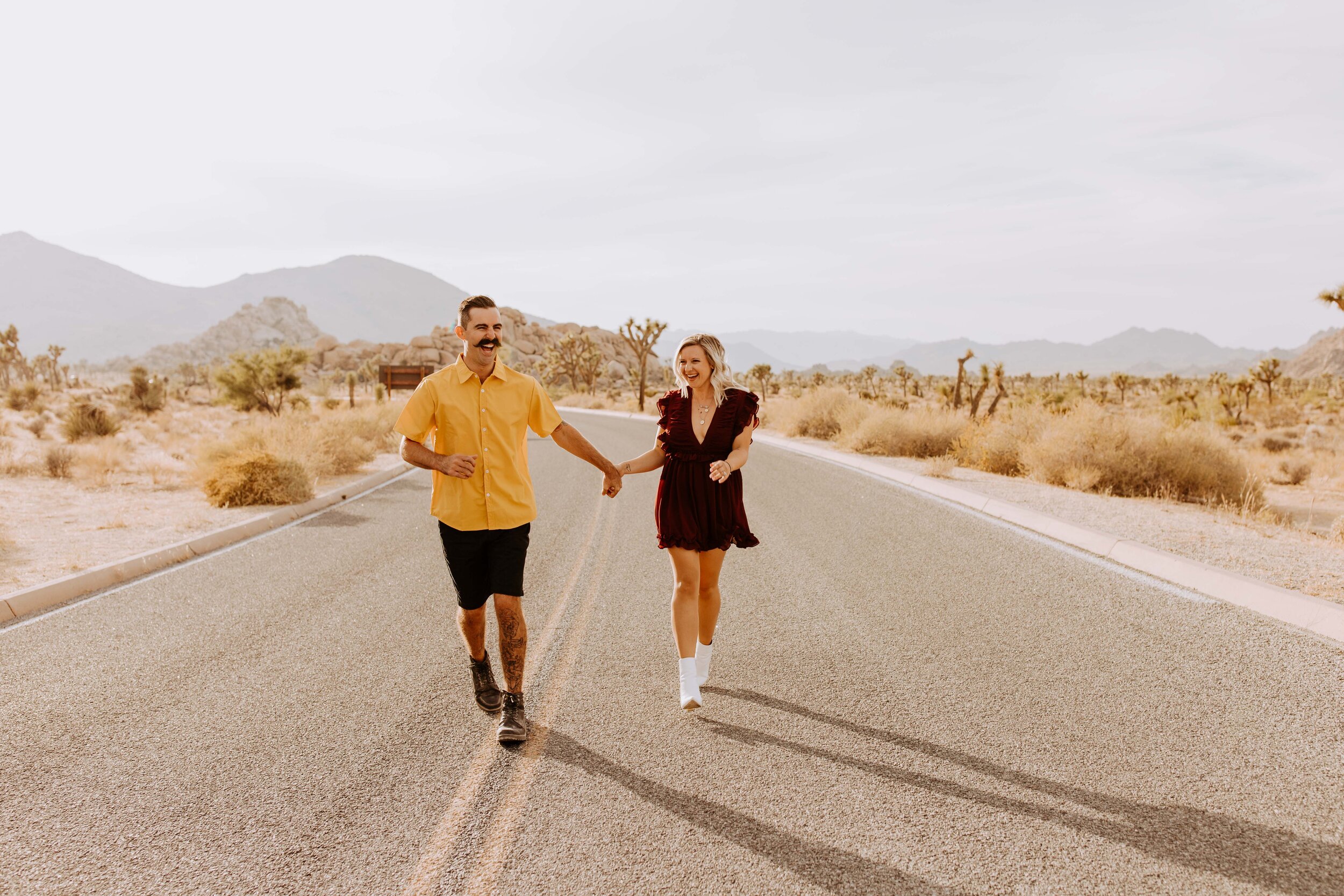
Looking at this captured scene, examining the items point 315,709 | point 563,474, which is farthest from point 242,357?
point 315,709

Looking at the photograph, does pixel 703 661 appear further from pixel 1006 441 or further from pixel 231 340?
pixel 231 340

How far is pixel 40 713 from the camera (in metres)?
4.12

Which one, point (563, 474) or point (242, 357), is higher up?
point (242, 357)

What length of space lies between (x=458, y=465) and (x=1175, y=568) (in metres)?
6.28

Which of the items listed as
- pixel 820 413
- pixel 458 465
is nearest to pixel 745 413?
pixel 458 465

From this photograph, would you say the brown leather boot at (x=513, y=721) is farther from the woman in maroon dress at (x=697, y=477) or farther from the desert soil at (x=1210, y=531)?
the desert soil at (x=1210, y=531)

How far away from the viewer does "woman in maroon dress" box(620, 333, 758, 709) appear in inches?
163

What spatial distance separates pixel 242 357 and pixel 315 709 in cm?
2976

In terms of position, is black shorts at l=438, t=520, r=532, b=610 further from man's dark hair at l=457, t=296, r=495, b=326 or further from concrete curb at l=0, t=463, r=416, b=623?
concrete curb at l=0, t=463, r=416, b=623

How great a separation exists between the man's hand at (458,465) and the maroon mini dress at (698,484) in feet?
3.37

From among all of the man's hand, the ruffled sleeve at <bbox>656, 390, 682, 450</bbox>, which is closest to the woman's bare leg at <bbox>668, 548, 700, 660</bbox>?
the ruffled sleeve at <bbox>656, 390, 682, 450</bbox>

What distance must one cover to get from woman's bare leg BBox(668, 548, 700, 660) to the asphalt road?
362mm

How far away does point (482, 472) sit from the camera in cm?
381

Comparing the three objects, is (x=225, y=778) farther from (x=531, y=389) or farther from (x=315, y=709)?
(x=531, y=389)
